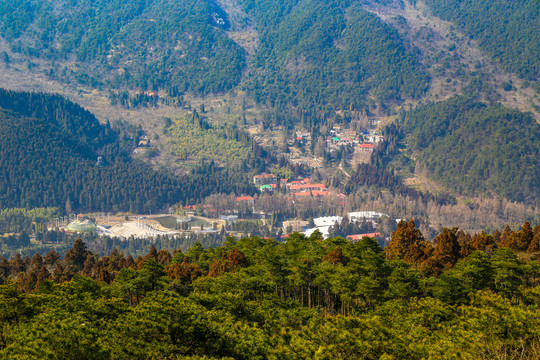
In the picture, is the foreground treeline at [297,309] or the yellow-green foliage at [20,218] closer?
the foreground treeline at [297,309]

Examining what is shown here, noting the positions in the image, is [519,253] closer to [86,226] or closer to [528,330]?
[528,330]

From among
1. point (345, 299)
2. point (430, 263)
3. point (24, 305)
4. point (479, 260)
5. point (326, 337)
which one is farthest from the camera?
point (430, 263)

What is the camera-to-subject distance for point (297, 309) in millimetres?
62125

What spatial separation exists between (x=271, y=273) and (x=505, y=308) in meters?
31.6

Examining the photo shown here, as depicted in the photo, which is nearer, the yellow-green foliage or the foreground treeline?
the foreground treeline


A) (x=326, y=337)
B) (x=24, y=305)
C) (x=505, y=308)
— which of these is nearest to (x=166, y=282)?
(x=24, y=305)

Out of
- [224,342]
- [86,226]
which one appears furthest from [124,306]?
[86,226]

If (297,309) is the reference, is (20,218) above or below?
above

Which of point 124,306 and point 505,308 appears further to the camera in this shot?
point 124,306

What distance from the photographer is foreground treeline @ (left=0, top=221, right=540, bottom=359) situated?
47.6m

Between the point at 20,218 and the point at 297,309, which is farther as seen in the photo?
the point at 20,218

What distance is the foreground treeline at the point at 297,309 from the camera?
47594 millimetres

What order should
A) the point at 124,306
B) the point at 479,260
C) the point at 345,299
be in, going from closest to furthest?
the point at 124,306 → the point at 345,299 → the point at 479,260

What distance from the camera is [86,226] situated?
18112 cm
